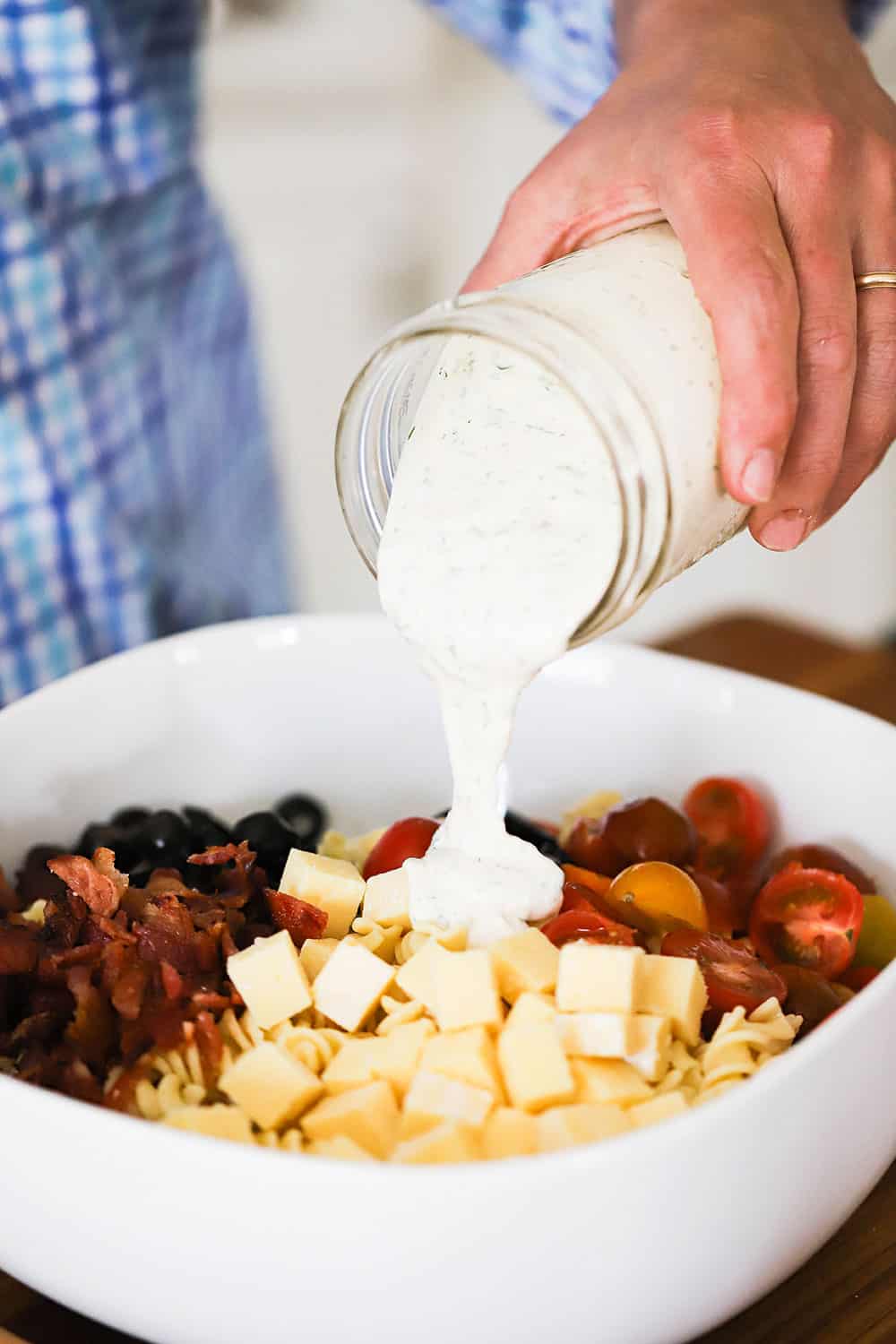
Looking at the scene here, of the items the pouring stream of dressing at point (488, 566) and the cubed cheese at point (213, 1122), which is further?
the pouring stream of dressing at point (488, 566)

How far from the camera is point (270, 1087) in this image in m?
0.79

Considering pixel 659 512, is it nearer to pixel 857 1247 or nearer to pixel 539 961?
pixel 539 961

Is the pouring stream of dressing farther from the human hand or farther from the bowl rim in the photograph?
the bowl rim

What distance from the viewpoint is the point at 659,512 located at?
2.75 ft

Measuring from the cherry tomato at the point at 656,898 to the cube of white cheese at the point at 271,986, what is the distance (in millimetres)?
249

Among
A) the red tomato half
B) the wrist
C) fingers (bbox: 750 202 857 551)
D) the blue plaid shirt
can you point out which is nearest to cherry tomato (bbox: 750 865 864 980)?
the red tomato half

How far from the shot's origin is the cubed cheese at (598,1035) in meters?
0.81

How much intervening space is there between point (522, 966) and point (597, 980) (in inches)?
2.2

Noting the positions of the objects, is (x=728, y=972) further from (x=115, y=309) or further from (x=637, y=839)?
(x=115, y=309)

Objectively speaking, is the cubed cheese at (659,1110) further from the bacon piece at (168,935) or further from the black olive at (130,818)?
the black olive at (130,818)

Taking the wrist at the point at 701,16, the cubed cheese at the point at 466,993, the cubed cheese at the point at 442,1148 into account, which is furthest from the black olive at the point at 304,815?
the wrist at the point at 701,16

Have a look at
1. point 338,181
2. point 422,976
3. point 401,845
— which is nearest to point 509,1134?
point 422,976

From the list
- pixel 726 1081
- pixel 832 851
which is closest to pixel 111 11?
pixel 832 851

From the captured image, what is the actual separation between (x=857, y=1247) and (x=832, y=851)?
0.34m
